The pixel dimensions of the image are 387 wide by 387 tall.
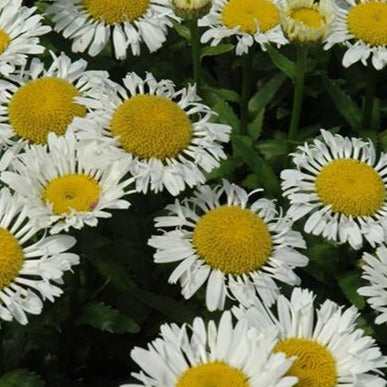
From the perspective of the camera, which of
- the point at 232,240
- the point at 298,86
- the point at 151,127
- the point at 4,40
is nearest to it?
the point at 232,240

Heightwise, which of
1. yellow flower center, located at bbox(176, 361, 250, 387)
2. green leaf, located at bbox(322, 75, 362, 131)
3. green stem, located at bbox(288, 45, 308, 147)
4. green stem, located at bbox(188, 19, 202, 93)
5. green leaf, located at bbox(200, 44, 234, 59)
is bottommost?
yellow flower center, located at bbox(176, 361, 250, 387)

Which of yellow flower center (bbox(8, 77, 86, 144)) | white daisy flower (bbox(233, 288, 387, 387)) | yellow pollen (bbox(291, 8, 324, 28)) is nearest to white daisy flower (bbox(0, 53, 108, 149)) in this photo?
yellow flower center (bbox(8, 77, 86, 144))

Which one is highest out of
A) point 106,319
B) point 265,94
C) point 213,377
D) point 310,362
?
point 265,94

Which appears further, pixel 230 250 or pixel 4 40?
pixel 4 40

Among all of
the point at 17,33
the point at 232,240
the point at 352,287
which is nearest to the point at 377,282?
the point at 352,287

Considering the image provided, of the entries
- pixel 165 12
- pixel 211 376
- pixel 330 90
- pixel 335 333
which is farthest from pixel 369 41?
pixel 211 376

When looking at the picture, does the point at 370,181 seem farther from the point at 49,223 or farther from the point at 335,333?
the point at 49,223

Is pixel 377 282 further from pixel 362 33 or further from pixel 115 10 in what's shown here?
pixel 115 10

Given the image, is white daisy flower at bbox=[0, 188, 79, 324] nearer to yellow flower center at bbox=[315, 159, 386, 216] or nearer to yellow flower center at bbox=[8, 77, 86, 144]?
yellow flower center at bbox=[8, 77, 86, 144]
